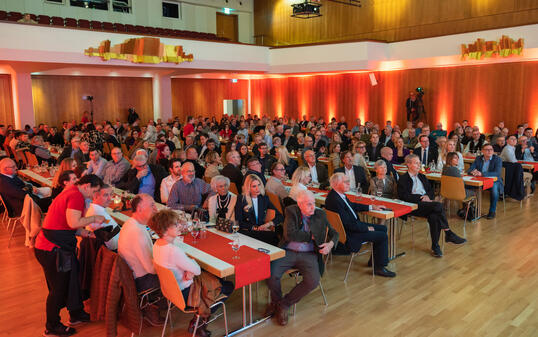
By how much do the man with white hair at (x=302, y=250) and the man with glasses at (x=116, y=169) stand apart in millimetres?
3782

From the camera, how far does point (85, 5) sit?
18.9 m

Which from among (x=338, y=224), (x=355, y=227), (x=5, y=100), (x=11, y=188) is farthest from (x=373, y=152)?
(x=5, y=100)

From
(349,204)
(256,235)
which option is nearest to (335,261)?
(349,204)

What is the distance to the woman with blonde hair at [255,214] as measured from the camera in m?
5.00

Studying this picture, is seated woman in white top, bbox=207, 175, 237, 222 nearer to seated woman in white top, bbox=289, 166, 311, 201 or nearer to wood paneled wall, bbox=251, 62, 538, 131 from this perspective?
seated woman in white top, bbox=289, 166, 311, 201

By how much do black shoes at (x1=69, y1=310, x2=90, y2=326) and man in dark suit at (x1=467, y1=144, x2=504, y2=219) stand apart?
659 cm

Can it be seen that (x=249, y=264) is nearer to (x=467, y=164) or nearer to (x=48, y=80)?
(x=467, y=164)

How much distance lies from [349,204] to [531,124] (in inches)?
445

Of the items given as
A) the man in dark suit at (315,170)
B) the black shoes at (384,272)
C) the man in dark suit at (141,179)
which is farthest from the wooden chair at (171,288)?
the man in dark suit at (315,170)

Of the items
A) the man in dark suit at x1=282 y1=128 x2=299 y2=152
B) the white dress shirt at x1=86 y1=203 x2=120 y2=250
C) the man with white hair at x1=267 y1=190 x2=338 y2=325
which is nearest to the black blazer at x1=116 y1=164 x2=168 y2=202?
the white dress shirt at x1=86 y1=203 x2=120 y2=250

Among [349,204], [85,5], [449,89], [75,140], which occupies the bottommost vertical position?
[349,204]

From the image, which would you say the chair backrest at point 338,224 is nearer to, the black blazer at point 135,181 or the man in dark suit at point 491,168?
the black blazer at point 135,181

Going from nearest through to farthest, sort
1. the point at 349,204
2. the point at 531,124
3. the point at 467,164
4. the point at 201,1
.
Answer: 1. the point at 349,204
2. the point at 467,164
3. the point at 531,124
4. the point at 201,1

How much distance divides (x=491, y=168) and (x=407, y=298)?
4342mm
